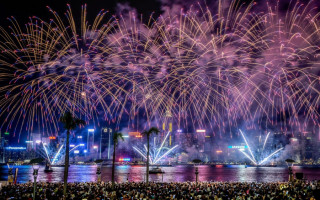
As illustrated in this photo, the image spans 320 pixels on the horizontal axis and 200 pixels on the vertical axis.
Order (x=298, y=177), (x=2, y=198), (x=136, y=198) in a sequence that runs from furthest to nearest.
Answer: (x=298, y=177) → (x=2, y=198) → (x=136, y=198)

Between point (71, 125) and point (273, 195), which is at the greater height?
point (71, 125)

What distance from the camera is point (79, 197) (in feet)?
102

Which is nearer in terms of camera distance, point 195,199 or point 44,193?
point 195,199

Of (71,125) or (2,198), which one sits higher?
(71,125)

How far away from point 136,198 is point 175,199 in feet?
12.4

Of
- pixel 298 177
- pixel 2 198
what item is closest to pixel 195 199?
pixel 2 198

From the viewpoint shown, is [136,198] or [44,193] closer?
[136,198]

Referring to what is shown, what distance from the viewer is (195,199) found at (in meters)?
28.9

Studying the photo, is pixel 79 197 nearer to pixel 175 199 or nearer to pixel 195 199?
pixel 175 199

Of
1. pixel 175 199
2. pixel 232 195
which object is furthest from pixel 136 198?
pixel 232 195

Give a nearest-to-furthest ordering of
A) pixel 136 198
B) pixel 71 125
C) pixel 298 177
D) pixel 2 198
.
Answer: pixel 136 198 → pixel 2 198 → pixel 71 125 → pixel 298 177

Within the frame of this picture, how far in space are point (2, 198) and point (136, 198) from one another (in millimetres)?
13953

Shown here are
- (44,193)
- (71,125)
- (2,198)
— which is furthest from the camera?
(71,125)

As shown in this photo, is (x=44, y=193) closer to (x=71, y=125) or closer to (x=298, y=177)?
(x=71, y=125)
